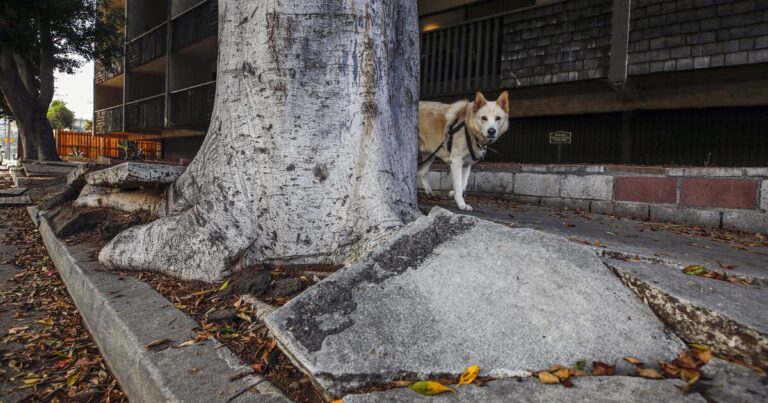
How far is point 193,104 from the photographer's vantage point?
13469 millimetres

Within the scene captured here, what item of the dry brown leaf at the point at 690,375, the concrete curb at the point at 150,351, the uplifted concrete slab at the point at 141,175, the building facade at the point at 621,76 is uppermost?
the building facade at the point at 621,76

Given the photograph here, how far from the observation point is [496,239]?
211cm

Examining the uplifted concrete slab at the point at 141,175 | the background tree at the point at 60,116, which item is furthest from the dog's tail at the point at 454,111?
the background tree at the point at 60,116

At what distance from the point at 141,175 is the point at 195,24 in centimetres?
1249

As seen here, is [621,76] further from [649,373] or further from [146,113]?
[146,113]

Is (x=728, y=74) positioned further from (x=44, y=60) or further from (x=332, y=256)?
(x=44, y=60)

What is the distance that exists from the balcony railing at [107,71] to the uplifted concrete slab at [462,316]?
20440mm

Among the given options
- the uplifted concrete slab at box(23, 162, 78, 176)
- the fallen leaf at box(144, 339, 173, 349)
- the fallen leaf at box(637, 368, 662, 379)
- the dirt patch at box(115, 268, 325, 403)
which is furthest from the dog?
the uplifted concrete slab at box(23, 162, 78, 176)

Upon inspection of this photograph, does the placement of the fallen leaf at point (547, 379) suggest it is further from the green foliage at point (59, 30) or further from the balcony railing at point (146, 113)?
→ the balcony railing at point (146, 113)

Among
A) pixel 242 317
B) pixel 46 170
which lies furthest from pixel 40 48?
pixel 242 317

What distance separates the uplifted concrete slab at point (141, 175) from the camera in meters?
3.27

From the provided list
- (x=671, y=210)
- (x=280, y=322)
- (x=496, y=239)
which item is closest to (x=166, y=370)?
(x=280, y=322)

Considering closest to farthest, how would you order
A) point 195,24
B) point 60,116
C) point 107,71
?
point 195,24 < point 107,71 < point 60,116

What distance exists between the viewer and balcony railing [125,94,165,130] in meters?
15.5
